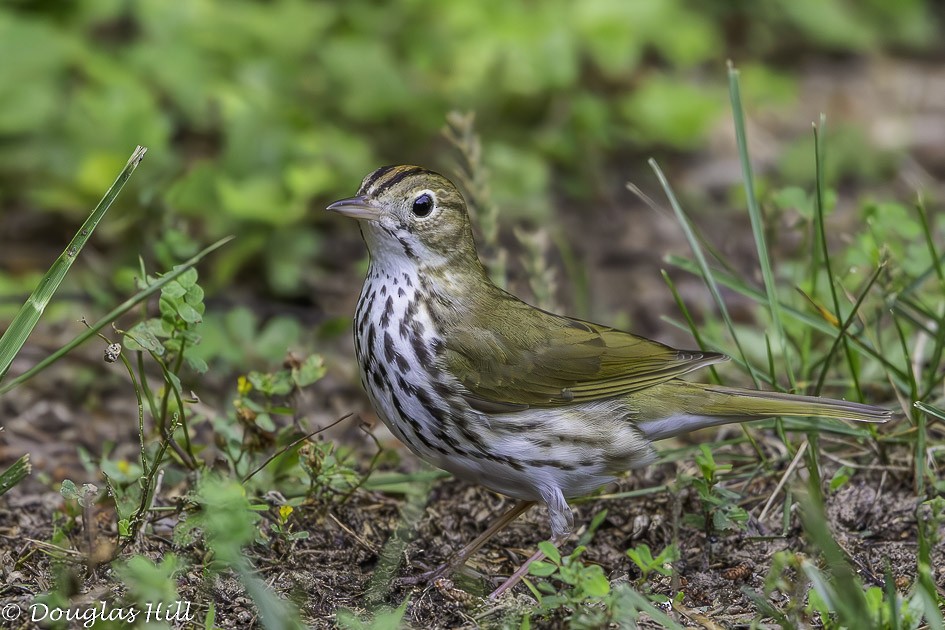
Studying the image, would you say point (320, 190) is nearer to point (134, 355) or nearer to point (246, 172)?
point (246, 172)

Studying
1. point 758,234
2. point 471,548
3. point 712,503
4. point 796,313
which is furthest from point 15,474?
point 796,313

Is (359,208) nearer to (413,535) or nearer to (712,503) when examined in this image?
(413,535)

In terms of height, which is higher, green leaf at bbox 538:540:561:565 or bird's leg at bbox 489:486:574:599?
green leaf at bbox 538:540:561:565

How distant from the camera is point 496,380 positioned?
3748mm

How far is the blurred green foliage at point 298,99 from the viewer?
19.8 feet

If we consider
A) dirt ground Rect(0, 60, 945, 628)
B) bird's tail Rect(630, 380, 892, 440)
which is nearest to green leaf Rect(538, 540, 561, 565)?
dirt ground Rect(0, 60, 945, 628)

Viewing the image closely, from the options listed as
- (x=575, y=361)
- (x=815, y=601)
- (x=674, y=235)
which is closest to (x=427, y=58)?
(x=674, y=235)

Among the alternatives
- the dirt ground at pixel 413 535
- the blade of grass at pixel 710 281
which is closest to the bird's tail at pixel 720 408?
the blade of grass at pixel 710 281

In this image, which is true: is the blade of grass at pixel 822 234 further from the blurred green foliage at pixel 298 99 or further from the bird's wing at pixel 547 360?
the blurred green foliage at pixel 298 99

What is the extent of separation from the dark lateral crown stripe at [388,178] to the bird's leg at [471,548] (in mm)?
1149

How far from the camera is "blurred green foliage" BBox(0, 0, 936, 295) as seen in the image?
6.04 meters

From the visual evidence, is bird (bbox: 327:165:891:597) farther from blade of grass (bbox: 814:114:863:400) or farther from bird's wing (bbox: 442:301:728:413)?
blade of grass (bbox: 814:114:863:400)

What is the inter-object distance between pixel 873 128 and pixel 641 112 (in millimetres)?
1778

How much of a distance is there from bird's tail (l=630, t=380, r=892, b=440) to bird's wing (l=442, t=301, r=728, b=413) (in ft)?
0.25
